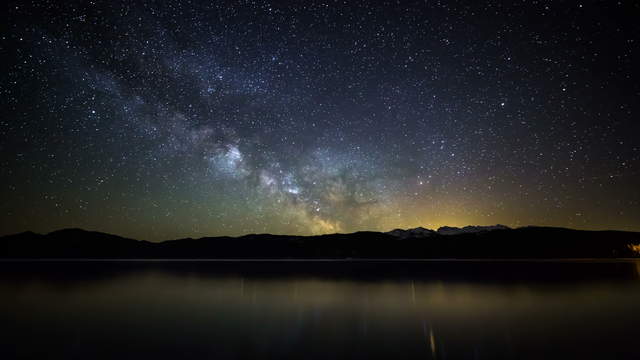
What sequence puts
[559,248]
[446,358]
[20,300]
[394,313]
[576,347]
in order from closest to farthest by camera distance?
[446,358] < [576,347] < [394,313] < [20,300] < [559,248]

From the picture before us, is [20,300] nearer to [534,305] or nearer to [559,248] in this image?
[534,305]

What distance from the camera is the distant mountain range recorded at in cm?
15788

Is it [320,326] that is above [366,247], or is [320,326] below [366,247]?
below

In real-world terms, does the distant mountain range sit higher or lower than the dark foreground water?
higher

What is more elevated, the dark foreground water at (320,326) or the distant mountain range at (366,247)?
the distant mountain range at (366,247)

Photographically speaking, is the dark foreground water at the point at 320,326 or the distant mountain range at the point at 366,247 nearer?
the dark foreground water at the point at 320,326

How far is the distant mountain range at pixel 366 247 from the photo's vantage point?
158 m

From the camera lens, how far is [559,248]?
526 ft

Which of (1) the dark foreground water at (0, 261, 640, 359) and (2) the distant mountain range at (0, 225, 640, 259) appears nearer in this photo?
(1) the dark foreground water at (0, 261, 640, 359)

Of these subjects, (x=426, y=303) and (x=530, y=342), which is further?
(x=426, y=303)

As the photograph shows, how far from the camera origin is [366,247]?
188500 millimetres

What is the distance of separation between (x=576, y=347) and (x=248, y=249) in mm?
183201

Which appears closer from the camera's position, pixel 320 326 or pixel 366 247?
pixel 320 326

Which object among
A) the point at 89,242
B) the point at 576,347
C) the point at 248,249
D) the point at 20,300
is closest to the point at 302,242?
the point at 248,249
